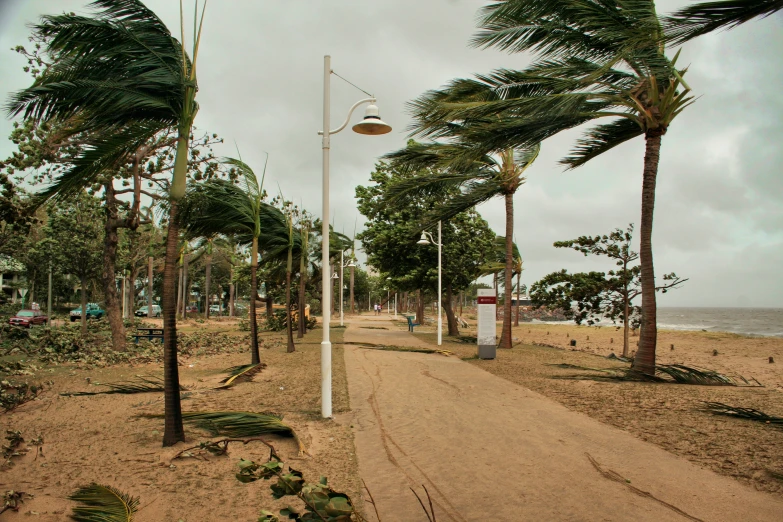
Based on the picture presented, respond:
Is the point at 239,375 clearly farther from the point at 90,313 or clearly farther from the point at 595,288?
the point at 90,313

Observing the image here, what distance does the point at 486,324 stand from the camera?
16.2m

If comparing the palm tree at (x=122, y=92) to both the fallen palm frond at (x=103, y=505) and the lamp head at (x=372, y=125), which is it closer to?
the fallen palm frond at (x=103, y=505)

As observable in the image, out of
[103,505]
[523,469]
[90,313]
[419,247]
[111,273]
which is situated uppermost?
[419,247]

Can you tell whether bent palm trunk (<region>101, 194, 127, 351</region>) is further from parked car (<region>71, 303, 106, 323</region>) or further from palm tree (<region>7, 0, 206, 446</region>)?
parked car (<region>71, 303, 106, 323</region>)

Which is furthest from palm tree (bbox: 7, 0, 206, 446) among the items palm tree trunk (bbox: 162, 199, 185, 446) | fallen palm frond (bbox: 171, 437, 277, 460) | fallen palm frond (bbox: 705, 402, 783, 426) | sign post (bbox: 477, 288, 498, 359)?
sign post (bbox: 477, 288, 498, 359)

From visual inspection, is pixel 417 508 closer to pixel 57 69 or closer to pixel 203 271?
pixel 57 69

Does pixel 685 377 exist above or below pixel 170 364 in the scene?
below

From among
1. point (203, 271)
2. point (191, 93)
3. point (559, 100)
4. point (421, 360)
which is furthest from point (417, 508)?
point (203, 271)

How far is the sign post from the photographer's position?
1591 cm

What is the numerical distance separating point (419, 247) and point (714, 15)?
1843cm

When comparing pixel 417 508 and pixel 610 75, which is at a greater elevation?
pixel 610 75

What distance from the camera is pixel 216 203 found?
1105 centimetres

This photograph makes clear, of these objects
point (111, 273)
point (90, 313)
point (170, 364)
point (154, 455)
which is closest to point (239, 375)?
point (170, 364)

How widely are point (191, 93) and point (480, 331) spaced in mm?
11819
